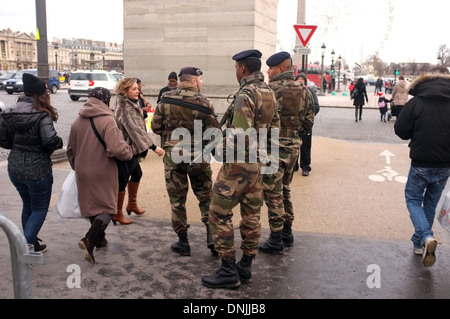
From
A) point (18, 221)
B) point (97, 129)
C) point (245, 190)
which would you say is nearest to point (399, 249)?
point (245, 190)

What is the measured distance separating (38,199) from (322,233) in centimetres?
306

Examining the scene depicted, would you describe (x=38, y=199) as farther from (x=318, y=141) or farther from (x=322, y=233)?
(x=318, y=141)

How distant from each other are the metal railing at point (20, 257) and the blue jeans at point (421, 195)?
3.39 m

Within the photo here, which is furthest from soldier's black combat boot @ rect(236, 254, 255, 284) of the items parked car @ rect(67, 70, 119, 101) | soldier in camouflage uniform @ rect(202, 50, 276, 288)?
parked car @ rect(67, 70, 119, 101)

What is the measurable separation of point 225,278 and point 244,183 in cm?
82

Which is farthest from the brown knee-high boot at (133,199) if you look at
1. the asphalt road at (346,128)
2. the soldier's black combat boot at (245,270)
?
the asphalt road at (346,128)

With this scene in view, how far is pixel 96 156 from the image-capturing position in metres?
4.34

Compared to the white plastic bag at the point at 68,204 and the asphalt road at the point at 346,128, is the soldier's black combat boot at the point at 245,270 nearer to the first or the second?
the white plastic bag at the point at 68,204

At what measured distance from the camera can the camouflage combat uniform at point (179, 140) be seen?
14.1ft

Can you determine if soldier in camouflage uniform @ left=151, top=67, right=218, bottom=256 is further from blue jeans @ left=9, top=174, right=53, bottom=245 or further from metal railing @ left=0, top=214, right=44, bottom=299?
metal railing @ left=0, top=214, right=44, bottom=299

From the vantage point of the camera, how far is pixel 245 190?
3842 millimetres

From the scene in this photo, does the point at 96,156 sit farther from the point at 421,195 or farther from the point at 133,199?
the point at 421,195

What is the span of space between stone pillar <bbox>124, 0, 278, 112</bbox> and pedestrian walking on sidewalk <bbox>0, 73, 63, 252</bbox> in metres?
5.74

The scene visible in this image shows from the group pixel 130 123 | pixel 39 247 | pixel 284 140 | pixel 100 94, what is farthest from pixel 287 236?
pixel 39 247
